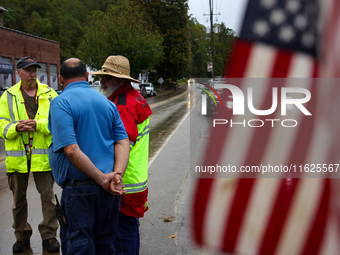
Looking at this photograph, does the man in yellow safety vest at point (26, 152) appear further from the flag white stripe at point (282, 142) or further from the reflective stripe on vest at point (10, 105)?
the flag white stripe at point (282, 142)

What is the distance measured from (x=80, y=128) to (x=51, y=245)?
6.37 ft

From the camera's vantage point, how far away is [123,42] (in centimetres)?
4081

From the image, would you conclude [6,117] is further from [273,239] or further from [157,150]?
[157,150]

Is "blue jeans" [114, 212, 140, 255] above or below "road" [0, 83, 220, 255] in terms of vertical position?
above

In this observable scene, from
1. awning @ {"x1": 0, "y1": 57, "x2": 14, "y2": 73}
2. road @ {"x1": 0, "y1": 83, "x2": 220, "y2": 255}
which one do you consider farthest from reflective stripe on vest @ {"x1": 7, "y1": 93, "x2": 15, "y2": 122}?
awning @ {"x1": 0, "y1": 57, "x2": 14, "y2": 73}

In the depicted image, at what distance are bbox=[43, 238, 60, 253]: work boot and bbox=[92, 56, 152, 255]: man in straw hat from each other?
113 centimetres

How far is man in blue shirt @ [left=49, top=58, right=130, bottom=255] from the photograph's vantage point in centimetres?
230

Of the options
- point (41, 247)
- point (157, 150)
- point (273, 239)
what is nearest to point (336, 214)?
point (273, 239)

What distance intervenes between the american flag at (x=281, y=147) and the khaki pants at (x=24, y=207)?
5.76 feet

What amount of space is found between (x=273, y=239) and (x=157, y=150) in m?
6.80

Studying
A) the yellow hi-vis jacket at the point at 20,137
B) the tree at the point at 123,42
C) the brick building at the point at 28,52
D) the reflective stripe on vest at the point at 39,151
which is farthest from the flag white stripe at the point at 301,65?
the tree at the point at 123,42

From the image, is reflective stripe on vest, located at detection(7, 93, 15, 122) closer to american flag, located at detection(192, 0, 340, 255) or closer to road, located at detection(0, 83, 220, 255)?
road, located at detection(0, 83, 220, 255)

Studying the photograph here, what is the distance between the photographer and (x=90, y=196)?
7.75 ft

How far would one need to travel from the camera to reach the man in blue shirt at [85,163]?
230cm
